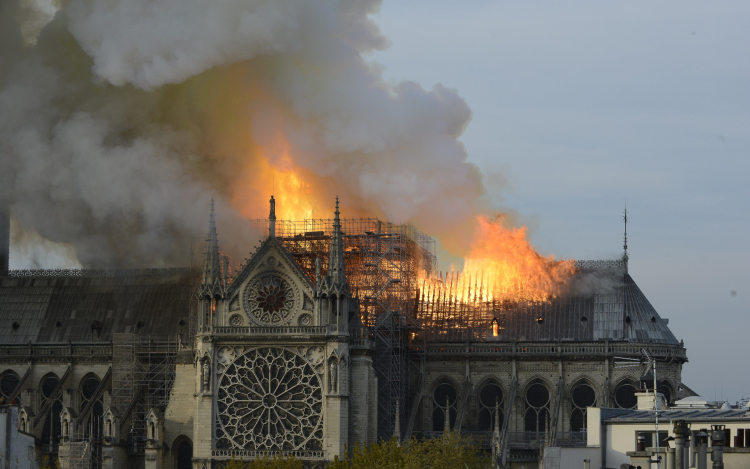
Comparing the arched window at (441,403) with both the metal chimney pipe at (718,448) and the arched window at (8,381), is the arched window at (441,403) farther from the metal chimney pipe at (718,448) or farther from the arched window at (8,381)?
the metal chimney pipe at (718,448)

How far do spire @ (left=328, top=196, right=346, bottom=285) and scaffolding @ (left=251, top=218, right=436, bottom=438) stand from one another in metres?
3.09

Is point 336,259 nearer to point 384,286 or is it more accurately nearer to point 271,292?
point 271,292

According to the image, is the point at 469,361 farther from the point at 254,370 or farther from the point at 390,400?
the point at 254,370

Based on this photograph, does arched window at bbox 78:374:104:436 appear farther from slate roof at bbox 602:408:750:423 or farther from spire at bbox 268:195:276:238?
slate roof at bbox 602:408:750:423

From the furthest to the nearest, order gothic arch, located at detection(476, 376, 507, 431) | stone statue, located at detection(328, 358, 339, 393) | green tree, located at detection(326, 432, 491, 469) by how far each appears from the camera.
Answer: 1. gothic arch, located at detection(476, 376, 507, 431)
2. stone statue, located at detection(328, 358, 339, 393)
3. green tree, located at detection(326, 432, 491, 469)

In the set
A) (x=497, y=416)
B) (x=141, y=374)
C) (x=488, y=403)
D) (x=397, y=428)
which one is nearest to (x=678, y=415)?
(x=497, y=416)

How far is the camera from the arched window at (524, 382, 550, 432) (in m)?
116

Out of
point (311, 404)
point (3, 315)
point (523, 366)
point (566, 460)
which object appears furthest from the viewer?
point (3, 315)

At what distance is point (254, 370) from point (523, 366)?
18306 millimetres

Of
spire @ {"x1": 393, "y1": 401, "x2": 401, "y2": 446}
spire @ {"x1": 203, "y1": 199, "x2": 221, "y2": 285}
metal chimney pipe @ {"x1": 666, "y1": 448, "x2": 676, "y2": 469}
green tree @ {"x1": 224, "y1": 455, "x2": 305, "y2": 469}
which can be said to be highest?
spire @ {"x1": 203, "y1": 199, "x2": 221, "y2": 285}

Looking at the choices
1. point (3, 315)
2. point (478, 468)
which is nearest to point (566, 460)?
point (478, 468)

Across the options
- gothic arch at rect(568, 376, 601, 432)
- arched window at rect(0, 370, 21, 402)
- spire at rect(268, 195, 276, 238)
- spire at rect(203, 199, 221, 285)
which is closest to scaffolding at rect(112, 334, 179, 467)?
arched window at rect(0, 370, 21, 402)

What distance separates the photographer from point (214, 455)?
109500 millimetres

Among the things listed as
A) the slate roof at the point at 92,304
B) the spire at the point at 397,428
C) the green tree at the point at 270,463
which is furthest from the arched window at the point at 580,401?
the slate roof at the point at 92,304
